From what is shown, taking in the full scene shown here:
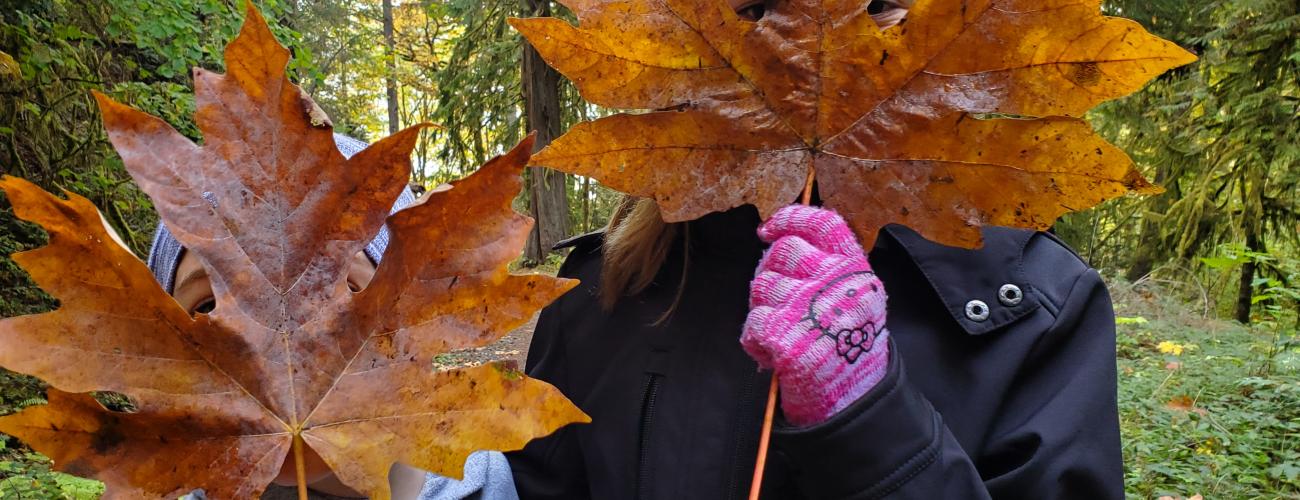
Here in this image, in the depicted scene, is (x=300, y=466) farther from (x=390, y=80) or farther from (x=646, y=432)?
(x=390, y=80)

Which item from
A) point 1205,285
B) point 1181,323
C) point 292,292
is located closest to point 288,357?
point 292,292

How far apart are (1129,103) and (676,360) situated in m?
8.08

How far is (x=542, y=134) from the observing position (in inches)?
404

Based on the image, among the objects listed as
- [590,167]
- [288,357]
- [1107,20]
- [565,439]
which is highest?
[1107,20]

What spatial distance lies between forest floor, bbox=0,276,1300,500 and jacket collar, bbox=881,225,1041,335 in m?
3.13

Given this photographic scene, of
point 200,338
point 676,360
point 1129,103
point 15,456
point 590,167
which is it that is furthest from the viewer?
point 1129,103

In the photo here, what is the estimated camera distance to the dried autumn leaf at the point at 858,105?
806mm

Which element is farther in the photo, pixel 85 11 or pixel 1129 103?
pixel 1129 103

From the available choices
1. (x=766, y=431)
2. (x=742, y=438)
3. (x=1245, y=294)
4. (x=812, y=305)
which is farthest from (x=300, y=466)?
(x=1245, y=294)

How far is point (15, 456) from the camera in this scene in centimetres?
473

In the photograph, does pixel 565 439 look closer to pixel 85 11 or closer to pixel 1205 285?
pixel 85 11

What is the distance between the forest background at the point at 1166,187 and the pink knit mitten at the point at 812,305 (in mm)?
1902

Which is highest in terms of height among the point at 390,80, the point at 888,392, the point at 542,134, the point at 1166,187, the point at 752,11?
the point at 390,80

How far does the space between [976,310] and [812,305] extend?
21.4 inches
